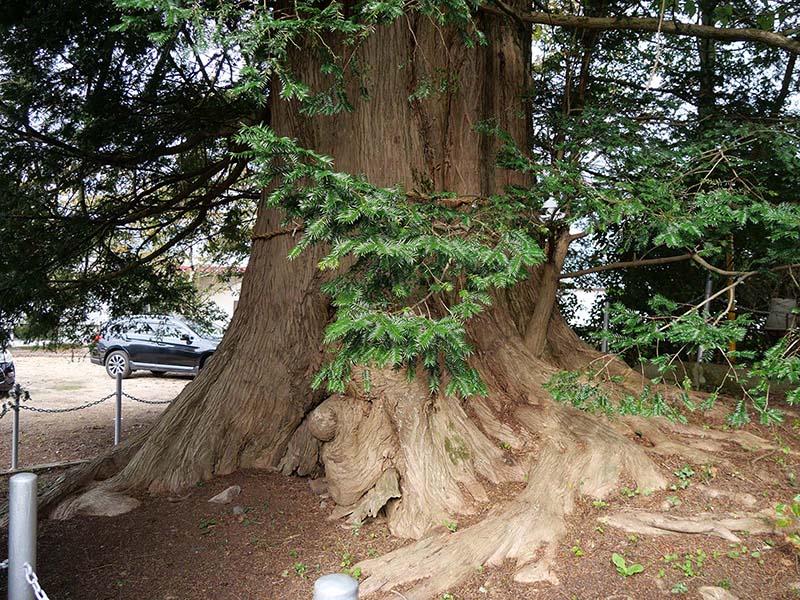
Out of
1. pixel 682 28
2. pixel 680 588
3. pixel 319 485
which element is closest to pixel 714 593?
pixel 680 588

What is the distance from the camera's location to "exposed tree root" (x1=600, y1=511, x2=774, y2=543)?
A: 4207 millimetres

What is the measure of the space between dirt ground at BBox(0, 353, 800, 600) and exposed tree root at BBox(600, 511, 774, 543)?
2.1 inches

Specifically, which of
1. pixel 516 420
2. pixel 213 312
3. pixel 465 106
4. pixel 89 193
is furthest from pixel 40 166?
pixel 516 420

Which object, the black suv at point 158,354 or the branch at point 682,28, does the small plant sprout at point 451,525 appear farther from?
the black suv at point 158,354

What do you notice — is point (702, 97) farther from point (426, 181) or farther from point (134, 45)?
point (134, 45)

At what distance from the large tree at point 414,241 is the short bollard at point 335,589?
4.13ft

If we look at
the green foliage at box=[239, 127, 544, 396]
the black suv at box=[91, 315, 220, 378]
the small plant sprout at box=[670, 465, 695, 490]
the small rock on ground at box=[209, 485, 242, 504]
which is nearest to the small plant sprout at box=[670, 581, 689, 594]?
the small plant sprout at box=[670, 465, 695, 490]

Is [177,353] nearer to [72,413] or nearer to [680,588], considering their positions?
[72,413]

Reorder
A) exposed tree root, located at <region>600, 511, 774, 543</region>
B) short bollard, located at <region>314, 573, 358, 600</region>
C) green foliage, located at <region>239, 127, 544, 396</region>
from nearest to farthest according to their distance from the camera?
1. short bollard, located at <region>314, 573, 358, 600</region>
2. green foliage, located at <region>239, 127, 544, 396</region>
3. exposed tree root, located at <region>600, 511, 774, 543</region>

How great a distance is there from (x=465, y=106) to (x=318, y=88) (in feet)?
4.51

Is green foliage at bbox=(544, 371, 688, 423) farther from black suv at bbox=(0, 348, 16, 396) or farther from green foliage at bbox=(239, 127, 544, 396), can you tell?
black suv at bbox=(0, 348, 16, 396)

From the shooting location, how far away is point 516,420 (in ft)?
17.3

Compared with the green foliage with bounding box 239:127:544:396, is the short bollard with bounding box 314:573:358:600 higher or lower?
lower

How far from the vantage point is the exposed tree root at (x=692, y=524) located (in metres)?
4.21
